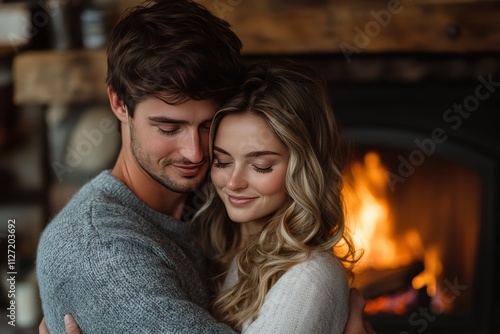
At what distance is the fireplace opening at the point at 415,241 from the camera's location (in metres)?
2.72

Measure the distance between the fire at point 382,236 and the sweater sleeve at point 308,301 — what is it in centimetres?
120

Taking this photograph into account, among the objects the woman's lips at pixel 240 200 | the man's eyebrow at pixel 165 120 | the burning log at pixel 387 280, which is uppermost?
the man's eyebrow at pixel 165 120

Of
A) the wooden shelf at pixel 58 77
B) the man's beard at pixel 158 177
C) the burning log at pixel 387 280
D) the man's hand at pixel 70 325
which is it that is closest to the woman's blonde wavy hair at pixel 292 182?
the man's beard at pixel 158 177

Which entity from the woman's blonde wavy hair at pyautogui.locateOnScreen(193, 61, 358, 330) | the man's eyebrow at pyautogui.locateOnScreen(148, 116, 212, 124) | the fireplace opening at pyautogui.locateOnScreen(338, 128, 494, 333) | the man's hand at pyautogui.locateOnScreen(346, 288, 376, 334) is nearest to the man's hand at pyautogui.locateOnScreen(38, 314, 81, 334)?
the woman's blonde wavy hair at pyautogui.locateOnScreen(193, 61, 358, 330)

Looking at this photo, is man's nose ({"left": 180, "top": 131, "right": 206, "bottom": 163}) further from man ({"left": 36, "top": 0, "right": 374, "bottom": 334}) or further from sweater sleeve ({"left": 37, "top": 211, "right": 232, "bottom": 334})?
sweater sleeve ({"left": 37, "top": 211, "right": 232, "bottom": 334})

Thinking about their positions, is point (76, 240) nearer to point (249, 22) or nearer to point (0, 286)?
point (249, 22)

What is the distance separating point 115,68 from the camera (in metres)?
1.63

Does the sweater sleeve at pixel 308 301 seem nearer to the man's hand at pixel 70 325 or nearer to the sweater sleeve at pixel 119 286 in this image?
the sweater sleeve at pixel 119 286

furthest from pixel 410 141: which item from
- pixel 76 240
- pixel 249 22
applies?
pixel 76 240

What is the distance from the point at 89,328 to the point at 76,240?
0.17 metres

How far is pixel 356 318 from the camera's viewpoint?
1641 mm

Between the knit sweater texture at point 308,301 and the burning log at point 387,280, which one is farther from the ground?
the knit sweater texture at point 308,301

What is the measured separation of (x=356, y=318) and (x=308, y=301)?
212 millimetres

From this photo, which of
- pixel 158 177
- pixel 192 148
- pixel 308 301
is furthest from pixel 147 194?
pixel 308 301
